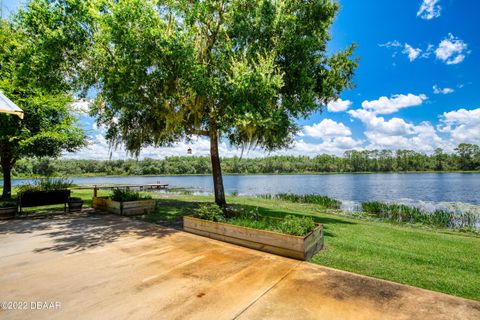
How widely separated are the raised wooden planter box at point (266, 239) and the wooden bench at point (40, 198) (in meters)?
5.89

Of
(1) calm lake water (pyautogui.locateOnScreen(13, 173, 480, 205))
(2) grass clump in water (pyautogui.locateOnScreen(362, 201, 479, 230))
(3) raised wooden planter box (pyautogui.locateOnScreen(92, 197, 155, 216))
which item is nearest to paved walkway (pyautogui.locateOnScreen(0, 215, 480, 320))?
(3) raised wooden planter box (pyautogui.locateOnScreen(92, 197, 155, 216))

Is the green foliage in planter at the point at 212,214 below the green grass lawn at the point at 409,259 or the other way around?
the other way around

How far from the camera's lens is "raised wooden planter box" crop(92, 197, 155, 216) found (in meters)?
9.08

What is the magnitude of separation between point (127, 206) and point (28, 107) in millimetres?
6272

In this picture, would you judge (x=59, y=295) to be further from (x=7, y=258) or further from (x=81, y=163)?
(x=81, y=163)

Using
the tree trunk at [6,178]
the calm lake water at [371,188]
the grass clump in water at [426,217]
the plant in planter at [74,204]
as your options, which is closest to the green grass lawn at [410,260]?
the grass clump in water at [426,217]

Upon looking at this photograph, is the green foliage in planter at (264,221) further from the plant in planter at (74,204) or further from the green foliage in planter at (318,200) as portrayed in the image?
the green foliage in planter at (318,200)

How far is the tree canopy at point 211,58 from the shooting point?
7.05m

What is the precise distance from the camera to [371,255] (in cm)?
538

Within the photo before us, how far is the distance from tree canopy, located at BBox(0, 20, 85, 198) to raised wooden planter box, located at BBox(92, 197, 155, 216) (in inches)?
128

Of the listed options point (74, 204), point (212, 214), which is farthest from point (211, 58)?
point (74, 204)

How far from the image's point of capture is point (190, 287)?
3.68 metres

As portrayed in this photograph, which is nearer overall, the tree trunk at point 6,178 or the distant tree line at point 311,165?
the tree trunk at point 6,178

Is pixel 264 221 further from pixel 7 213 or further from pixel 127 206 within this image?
pixel 7 213
